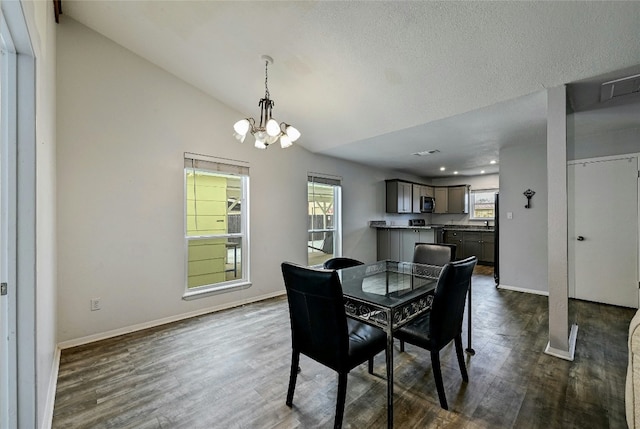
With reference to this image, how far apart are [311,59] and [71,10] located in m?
2.24

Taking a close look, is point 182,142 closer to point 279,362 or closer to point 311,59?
point 311,59

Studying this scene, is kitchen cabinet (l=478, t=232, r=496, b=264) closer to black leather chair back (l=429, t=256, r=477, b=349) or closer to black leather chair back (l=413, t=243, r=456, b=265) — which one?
black leather chair back (l=413, t=243, r=456, b=265)

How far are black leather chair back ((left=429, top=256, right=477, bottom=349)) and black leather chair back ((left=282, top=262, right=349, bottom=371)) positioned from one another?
0.61m

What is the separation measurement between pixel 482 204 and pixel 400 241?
298 cm

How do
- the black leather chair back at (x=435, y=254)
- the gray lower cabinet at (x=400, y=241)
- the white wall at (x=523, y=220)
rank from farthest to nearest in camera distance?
1. the gray lower cabinet at (x=400, y=241)
2. the white wall at (x=523, y=220)
3. the black leather chair back at (x=435, y=254)

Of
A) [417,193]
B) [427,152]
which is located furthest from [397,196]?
[427,152]

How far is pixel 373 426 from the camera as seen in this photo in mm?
1601

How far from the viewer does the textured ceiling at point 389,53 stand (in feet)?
6.42

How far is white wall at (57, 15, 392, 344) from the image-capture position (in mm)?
2629

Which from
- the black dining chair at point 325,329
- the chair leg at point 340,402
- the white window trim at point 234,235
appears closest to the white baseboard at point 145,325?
the white window trim at point 234,235

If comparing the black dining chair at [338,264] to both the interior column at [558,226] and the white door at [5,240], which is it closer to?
the interior column at [558,226]

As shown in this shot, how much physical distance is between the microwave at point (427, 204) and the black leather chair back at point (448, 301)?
5512 mm

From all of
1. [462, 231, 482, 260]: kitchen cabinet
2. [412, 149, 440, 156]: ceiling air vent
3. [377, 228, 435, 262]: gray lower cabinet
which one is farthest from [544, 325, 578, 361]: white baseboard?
[462, 231, 482, 260]: kitchen cabinet

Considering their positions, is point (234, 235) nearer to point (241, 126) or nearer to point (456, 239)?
point (241, 126)
